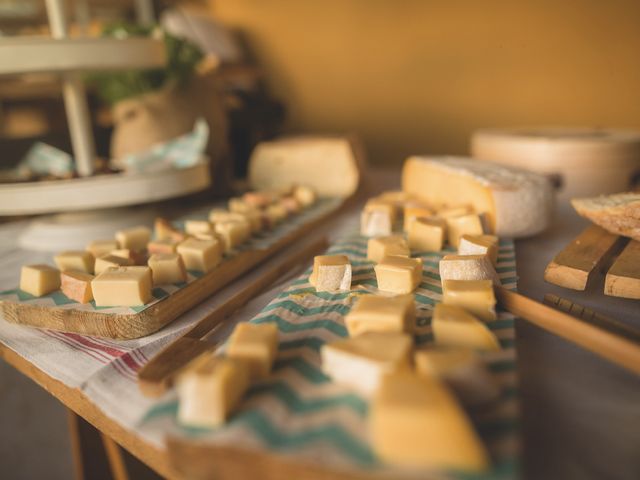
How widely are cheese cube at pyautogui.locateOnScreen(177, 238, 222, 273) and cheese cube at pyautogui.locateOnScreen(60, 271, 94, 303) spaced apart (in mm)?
136

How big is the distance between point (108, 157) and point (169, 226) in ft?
2.73

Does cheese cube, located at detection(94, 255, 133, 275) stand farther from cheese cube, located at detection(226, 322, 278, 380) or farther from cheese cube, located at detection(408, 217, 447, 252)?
cheese cube, located at detection(408, 217, 447, 252)

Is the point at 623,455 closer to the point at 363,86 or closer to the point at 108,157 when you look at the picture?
the point at 108,157

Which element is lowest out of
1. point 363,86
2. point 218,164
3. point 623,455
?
point 623,455

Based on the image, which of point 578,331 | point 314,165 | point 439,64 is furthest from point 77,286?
point 439,64

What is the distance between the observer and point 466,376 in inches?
14.5

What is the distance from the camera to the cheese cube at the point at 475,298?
505mm

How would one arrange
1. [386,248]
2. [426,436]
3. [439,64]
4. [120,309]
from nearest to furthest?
[426,436]
[120,309]
[386,248]
[439,64]

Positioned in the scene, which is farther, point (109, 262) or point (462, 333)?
point (109, 262)

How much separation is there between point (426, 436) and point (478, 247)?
0.40m

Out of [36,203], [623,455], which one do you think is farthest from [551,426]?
[36,203]

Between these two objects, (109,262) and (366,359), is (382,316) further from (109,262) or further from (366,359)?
(109,262)

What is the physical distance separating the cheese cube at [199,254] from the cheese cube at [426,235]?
0.33 metres

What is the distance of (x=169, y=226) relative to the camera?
2.95 feet
